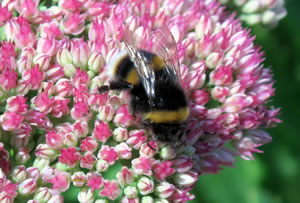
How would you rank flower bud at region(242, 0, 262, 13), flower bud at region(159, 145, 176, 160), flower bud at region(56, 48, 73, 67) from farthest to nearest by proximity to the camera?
flower bud at region(242, 0, 262, 13), flower bud at region(56, 48, 73, 67), flower bud at region(159, 145, 176, 160)

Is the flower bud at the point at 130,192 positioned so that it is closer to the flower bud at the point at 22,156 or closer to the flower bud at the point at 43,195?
the flower bud at the point at 43,195

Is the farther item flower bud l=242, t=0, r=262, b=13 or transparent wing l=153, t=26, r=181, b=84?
flower bud l=242, t=0, r=262, b=13

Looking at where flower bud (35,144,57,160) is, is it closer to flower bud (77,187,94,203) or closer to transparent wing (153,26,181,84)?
flower bud (77,187,94,203)

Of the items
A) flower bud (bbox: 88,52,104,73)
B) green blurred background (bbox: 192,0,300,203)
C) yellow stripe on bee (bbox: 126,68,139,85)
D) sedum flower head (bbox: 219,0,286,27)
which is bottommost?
green blurred background (bbox: 192,0,300,203)

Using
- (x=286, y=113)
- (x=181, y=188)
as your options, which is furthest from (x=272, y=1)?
(x=181, y=188)

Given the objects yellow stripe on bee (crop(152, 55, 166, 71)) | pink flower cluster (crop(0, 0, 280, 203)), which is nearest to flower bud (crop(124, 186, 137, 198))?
pink flower cluster (crop(0, 0, 280, 203))

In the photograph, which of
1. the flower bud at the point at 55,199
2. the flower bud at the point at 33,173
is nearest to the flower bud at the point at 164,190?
the flower bud at the point at 55,199

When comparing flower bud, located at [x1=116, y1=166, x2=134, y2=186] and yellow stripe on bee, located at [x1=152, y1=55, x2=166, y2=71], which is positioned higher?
yellow stripe on bee, located at [x1=152, y1=55, x2=166, y2=71]

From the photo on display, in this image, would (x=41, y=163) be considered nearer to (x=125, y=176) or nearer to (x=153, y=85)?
(x=125, y=176)
